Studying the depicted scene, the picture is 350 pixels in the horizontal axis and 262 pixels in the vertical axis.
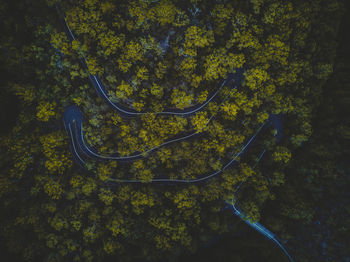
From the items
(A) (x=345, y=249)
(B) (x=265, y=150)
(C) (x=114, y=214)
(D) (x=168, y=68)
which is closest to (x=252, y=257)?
(A) (x=345, y=249)

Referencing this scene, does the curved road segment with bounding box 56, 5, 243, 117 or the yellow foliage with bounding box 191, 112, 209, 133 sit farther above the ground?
the curved road segment with bounding box 56, 5, 243, 117

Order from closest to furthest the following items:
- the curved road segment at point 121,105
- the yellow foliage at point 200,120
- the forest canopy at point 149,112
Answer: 1. the forest canopy at point 149,112
2. the yellow foliage at point 200,120
3. the curved road segment at point 121,105

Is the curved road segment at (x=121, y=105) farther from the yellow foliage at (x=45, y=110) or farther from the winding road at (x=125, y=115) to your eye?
the yellow foliage at (x=45, y=110)

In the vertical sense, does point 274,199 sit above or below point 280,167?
below

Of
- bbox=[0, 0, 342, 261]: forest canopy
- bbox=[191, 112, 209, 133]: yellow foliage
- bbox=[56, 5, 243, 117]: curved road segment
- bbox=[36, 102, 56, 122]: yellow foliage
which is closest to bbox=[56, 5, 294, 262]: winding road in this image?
bbox=[56, 5, 243, 117]: curved road segment

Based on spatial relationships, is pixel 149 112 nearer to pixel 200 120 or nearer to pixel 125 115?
pixel 125 115

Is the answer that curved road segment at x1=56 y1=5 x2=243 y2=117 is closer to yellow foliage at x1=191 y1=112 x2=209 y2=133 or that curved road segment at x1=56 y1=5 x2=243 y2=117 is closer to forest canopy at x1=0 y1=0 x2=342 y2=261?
forest canopy at x1=0 y1=0 x2=342 y2=261

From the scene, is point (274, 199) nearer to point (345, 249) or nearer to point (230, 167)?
point (230, 167)

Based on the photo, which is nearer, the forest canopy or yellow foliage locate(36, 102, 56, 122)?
the forest canopy

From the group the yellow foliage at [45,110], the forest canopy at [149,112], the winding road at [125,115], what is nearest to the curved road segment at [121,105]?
the winding road at [125,115]

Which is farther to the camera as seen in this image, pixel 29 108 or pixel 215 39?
pixel 29 108

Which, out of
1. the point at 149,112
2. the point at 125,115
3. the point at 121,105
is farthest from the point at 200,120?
the point at 121,105
